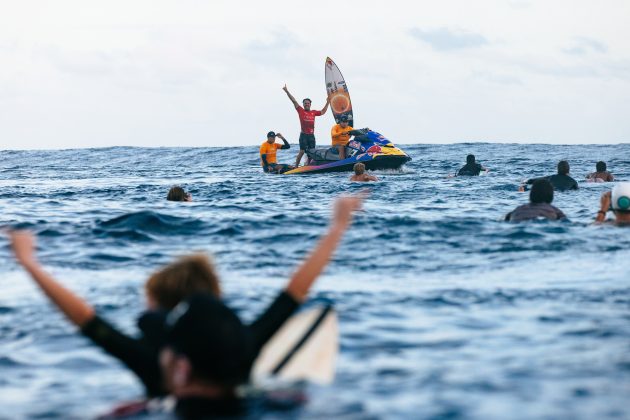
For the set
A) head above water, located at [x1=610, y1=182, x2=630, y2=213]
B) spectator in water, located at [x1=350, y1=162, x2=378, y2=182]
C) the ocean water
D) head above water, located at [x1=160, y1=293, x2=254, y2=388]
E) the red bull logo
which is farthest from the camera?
the red bull logo

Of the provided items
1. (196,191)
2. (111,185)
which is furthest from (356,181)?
(111,185)

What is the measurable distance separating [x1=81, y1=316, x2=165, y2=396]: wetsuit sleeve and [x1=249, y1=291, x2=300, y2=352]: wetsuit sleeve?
1.78 ft

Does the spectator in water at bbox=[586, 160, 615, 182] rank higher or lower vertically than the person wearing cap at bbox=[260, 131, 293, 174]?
lower

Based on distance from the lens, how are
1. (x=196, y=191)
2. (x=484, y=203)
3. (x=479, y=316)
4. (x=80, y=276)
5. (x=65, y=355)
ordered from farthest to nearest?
(x=196, y=191), (x=484, y=203), (x=80, y=276), (x=479, y=316), (x=65, y=355)

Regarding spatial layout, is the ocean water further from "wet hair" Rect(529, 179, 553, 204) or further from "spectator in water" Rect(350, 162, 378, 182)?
"spectator in water" Rect(350, 162, 378, 182)

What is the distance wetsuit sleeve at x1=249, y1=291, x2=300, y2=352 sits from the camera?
4.62 meters

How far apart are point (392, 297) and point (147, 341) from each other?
4.83 meters

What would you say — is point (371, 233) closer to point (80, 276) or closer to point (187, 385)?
point (80, 276)

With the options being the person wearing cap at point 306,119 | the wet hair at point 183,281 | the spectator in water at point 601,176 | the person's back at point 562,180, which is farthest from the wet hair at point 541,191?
the person wearing cap at point 306,119

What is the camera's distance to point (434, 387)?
18.0 feet

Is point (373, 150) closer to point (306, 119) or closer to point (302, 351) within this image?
point (306, 119)

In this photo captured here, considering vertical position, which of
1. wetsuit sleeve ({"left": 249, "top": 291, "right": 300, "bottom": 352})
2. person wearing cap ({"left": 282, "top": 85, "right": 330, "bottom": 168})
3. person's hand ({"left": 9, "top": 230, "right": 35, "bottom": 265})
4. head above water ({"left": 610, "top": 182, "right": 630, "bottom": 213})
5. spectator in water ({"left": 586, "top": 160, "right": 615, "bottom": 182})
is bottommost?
spectator in water ({"left": 586, "top": 160, "right": 615, "bottom": 182})

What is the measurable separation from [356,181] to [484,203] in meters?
5.96

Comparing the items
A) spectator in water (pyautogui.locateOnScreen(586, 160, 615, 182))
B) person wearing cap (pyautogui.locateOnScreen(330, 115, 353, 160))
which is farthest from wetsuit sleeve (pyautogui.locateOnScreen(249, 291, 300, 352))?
person wearing cap (pyautogui.locateOnScreen(330, 115, 353, 160))
